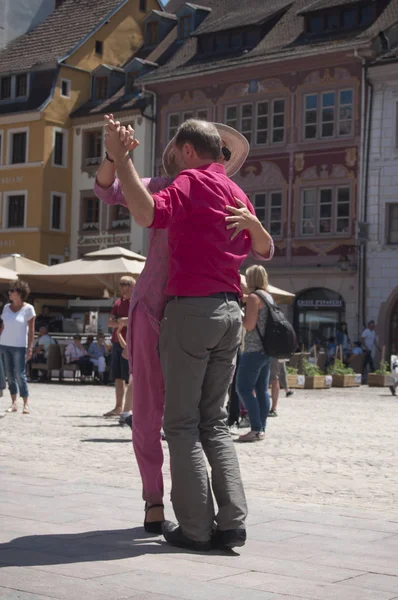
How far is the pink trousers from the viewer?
547 centimetres

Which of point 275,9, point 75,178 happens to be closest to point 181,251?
point 275,9

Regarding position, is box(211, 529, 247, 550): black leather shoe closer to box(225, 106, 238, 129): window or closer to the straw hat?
the straw hat

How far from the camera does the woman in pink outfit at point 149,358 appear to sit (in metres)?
5.47

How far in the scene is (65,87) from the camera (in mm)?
44719

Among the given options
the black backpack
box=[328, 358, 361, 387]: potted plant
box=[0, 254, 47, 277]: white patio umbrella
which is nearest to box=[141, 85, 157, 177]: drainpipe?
box=[0, 254, 47, 277]: white patio umbrella

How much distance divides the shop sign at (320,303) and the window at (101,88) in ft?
42.0

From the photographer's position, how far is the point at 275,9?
41.0 metres

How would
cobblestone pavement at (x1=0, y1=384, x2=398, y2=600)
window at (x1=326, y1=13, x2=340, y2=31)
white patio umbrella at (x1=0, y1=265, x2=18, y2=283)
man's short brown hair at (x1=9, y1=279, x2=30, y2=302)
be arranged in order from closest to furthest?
cobblestone pavement at (x1=0, y1=384, x2=398, y2=600) < man's short brown hair at (x1=9, y1=279, x2=30, y2=302) < white patio umbrella at (x1=0, y1=265, x2=18, y2=283) < window at (x1=326, y1=13, x2=340, y2=31)

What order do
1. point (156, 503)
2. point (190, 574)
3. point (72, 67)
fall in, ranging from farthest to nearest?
point (72, 67) → point (156, 503) → point (190, 574)

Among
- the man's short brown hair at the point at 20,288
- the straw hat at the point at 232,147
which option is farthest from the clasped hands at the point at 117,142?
the man's short brown hair at the point at 20,288

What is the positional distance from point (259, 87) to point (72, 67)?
9250 millimetres

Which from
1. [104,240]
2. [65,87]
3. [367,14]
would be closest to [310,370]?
[367,14]

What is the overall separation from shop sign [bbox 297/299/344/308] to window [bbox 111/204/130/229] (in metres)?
8.48

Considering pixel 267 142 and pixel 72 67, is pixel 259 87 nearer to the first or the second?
pixel 267 142
